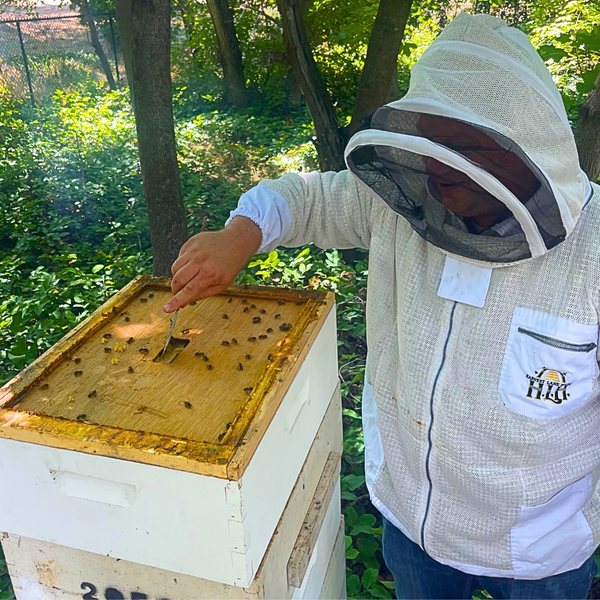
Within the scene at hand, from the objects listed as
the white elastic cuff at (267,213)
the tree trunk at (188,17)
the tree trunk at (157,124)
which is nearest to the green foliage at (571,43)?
the white elastic cuff at (267,213)

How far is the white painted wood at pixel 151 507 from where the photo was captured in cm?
114

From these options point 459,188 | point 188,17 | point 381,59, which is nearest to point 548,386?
point 459,188

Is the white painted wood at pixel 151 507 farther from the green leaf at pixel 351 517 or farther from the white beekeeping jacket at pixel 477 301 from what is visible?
the green leaf at pixel 351 517

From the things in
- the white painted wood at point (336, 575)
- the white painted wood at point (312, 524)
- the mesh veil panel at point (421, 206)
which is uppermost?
the mesh veil panel at point (421, 206)

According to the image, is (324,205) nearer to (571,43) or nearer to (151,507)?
(151,507)

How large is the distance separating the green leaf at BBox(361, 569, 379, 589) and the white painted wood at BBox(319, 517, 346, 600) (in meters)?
0.23

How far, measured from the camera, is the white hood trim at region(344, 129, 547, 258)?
1.14 metres

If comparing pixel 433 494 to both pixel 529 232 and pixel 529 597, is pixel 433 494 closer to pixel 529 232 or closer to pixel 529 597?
pixel 529 597

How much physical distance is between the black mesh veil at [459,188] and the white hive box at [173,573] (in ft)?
2.35

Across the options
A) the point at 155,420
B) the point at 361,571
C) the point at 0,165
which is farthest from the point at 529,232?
the point at 0,165

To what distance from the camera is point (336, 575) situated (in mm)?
2021

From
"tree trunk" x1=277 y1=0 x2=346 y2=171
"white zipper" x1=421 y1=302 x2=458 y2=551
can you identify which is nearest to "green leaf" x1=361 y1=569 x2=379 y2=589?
→ "white zipper" x1=421 y1=302 x2=458 y2=551

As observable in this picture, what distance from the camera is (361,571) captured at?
2.64 meters

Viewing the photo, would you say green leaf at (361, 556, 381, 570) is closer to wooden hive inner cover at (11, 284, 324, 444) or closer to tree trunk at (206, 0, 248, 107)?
wooden hive inner cover at (11, 284, 324, 444)
